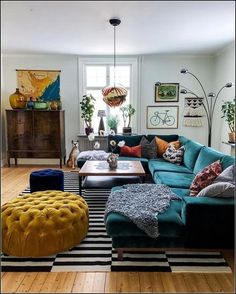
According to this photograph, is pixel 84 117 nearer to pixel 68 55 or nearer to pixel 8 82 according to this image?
pixel 68 55

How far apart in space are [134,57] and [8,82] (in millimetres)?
2989

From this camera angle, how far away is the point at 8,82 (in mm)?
6613

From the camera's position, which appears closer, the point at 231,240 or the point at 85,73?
the point at 231,240

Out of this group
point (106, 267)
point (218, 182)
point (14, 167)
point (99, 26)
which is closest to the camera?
point (106, 267)

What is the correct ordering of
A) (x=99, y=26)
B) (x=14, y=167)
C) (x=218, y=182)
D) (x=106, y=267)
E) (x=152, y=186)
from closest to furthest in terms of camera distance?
(x=106, y=267) → (x=218, y=182) → (x=152, y=186) → (x=99, y=26) → (x=14, y=167)

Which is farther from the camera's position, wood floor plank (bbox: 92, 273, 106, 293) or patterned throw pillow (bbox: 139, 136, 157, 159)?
patterned throw pillow (bbox: 139, 136, 157, 159)

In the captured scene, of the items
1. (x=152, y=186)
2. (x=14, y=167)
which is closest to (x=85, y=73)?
(x=14, y=167)

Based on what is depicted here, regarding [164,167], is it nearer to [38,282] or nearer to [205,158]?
[205,158]

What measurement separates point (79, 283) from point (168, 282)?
0.70 m

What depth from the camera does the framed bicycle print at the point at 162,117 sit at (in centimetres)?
672

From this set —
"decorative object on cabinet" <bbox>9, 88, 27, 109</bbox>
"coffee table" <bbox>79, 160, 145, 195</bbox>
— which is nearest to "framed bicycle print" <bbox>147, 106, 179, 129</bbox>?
"coffee table" <bbox>79, 160, 145, 195</bbox>

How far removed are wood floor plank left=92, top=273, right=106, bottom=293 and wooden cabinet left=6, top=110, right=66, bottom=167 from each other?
430 centimetres

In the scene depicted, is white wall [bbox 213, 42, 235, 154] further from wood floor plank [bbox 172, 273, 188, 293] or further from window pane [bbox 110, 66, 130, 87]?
wood floor plank [bbox 172, 273, 188, 293]

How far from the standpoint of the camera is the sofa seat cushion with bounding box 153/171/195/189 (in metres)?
3.54
